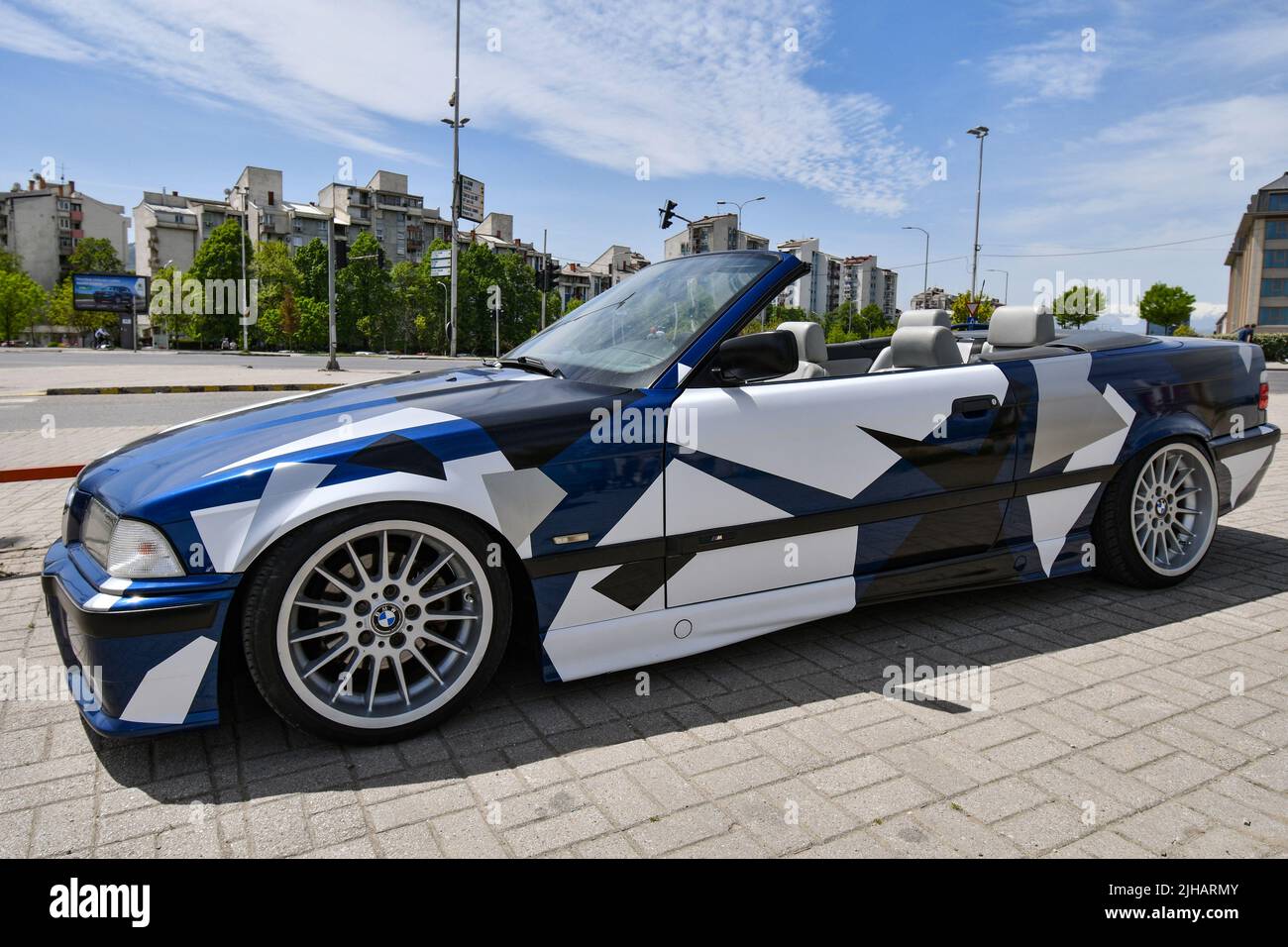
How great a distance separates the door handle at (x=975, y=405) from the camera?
3.42 meters

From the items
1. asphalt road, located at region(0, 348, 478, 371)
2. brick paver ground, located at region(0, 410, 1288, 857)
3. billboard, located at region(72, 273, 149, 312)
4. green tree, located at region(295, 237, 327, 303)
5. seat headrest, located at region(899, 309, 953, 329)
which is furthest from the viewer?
billboard, located at region(72, 273, 149, 312)

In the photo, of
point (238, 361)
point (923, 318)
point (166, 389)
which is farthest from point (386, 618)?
point (238, 361)

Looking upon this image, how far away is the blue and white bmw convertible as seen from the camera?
2408mm

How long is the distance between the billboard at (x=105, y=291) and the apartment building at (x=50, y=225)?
1080 inches

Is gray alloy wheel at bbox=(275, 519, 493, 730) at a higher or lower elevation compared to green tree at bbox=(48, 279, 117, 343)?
lower

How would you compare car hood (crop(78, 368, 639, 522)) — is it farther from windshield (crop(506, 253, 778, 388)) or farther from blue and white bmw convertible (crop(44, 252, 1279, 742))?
windshield (crop(506, 253, 778, 388))

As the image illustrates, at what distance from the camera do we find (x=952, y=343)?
12.3ft

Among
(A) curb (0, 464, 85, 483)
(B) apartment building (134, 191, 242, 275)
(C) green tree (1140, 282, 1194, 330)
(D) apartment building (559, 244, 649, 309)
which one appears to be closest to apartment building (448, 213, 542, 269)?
(D) apartment building (559, 244, 649, 309)

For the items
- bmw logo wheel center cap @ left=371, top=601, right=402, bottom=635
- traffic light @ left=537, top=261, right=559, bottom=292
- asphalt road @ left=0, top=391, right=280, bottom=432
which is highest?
traffic light @ left=537, top=261, right=559, bottom=292

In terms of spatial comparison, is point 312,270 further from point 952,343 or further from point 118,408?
point 952,343

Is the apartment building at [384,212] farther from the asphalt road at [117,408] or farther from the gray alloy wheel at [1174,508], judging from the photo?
the gray alloy wheel at [1174,508]

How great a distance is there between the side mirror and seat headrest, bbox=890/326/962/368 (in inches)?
39.2

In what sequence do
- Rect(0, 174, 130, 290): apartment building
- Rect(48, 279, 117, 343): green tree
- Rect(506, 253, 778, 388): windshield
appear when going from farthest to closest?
Rect(0, 174, 130, 290): apartment building
Rect(48, 279, 117, 343): green tree
Rect(506, 253, 778, 388): windshield

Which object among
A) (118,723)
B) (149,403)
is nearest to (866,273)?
(149,403)
